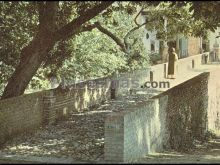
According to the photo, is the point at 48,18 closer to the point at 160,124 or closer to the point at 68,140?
the point at 68,140

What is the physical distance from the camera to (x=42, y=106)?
57.4 feet

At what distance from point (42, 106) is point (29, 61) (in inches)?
115

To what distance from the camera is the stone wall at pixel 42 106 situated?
48.8 ft

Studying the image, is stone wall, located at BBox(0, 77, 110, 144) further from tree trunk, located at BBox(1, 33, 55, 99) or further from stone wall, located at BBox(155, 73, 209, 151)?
stone wall, located at BBox(155, 73, 209, 151)

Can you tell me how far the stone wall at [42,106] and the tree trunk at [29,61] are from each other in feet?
1.28

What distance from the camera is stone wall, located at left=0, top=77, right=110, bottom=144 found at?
1488 cm

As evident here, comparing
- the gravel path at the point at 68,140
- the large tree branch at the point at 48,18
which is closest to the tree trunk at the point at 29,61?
the large tree branch at the point at 48,18

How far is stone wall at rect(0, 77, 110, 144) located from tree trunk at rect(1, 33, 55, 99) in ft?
1.28

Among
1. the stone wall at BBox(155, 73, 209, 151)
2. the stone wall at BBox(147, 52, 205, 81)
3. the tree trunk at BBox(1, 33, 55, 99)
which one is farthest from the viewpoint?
the stone wall at BBox(147, 52, 205, 81)

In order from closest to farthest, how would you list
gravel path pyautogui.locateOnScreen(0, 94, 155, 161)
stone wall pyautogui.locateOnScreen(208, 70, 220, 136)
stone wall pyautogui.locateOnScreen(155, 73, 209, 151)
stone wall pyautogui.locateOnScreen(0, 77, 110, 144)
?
gravel path pyautogui.locateOnScreen(0, 94, 155, 161) → stone wall pyautogui.locateOnScreen(0, 77, 110, 144) → stone wall pyautogui.locateOnScreen(155, 73, 209, 151) → stone wall pyautogui.locateOnScreen(208, 70, 220, 136)

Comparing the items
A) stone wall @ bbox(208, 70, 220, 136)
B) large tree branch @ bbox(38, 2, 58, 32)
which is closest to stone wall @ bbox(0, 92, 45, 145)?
large tree branch @ bbox(38, 2, 58, 32)

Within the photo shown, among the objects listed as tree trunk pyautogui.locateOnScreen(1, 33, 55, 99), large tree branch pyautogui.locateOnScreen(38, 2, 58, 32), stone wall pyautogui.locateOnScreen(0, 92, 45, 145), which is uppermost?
large tree branch pyautogui.locateOnScreen(38, 2, 58, 32)

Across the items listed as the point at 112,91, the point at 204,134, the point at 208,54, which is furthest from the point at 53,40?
the point at 208,54

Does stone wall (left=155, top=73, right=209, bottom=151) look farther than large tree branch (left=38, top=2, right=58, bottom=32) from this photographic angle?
Yes
